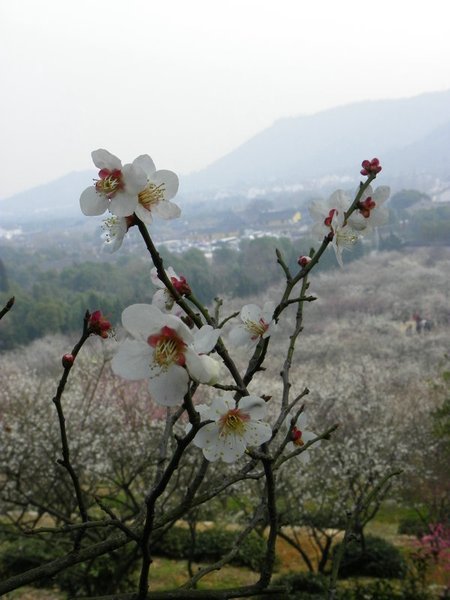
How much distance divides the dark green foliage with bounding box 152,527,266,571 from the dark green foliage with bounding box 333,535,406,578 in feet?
3.47

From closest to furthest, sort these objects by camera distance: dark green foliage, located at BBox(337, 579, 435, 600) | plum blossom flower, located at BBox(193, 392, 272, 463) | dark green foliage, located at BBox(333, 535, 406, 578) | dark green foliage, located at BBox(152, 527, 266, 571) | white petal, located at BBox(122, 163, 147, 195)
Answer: white petal, located at BBox(122, 163, 147, 195) → plum blossom flower, located at BBox(193, 392, 272, 463) → dark green foliage, located at BBox(337, 579, 435, 600) → dark green foliage, located at BBox(333, 535, 406, 578) → dark green foliage, located at BBox(152, 527, 266, 571)

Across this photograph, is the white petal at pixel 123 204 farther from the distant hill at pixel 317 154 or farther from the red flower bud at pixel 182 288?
the distant hill at pixel 317 154

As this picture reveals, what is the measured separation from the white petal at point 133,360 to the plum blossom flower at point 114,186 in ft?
0.72

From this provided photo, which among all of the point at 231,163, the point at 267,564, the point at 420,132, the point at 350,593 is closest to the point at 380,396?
the point at 350,593

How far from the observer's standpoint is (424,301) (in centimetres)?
2470

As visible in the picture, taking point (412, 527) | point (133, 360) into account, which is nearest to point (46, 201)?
point (412, 527)

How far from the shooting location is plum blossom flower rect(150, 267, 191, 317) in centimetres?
99

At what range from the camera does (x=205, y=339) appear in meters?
0.80

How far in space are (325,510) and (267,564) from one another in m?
7.29

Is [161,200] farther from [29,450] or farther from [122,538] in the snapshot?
[29,450]

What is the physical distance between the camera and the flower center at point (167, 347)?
77 cm

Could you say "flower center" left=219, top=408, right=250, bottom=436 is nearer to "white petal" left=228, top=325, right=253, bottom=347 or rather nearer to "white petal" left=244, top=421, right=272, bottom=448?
"white petal" left=244, top=421, right=272, bottom=448

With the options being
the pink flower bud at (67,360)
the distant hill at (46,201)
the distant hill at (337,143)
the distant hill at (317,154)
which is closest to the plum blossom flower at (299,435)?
the pink flower bud at (67,360)

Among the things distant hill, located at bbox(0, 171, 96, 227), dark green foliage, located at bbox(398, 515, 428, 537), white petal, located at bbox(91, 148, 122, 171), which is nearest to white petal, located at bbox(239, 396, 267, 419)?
white petal, located at bbox(91, 148, 122, 171)
